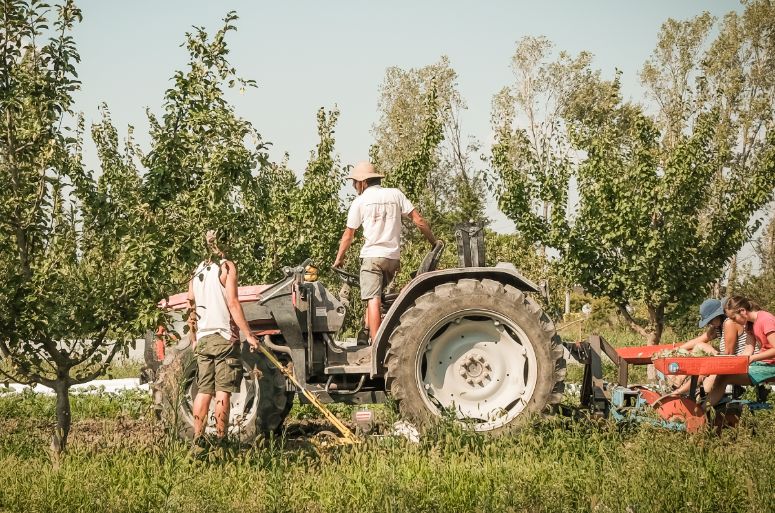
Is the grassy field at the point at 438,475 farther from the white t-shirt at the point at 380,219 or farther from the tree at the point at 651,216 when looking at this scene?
the tree at the point at 651,216

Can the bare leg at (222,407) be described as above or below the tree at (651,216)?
below

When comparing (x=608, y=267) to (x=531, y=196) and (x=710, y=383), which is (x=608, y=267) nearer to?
(x=531, y=196)

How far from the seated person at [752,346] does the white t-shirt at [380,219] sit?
2747mm

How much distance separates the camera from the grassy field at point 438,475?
15.8 ft

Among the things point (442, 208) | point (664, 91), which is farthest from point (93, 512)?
point (442, 208)

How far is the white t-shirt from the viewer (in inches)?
285

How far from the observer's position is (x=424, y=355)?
6.94 meters

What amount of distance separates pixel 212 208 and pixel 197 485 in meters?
2.07

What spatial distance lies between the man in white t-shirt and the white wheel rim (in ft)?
1.91

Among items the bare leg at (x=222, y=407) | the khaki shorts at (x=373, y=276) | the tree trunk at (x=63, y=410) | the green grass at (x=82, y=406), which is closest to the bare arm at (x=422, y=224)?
the khaki shorts at (x=373, y=276)

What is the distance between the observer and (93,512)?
16.4 feet

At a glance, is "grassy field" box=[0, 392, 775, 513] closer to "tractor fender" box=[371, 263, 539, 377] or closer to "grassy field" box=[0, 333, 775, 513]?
"grassy field" box=[0, 333, 775, 513]

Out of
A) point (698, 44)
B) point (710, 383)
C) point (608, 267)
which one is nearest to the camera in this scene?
point (710, 383)

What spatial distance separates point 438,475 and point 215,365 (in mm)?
2193
